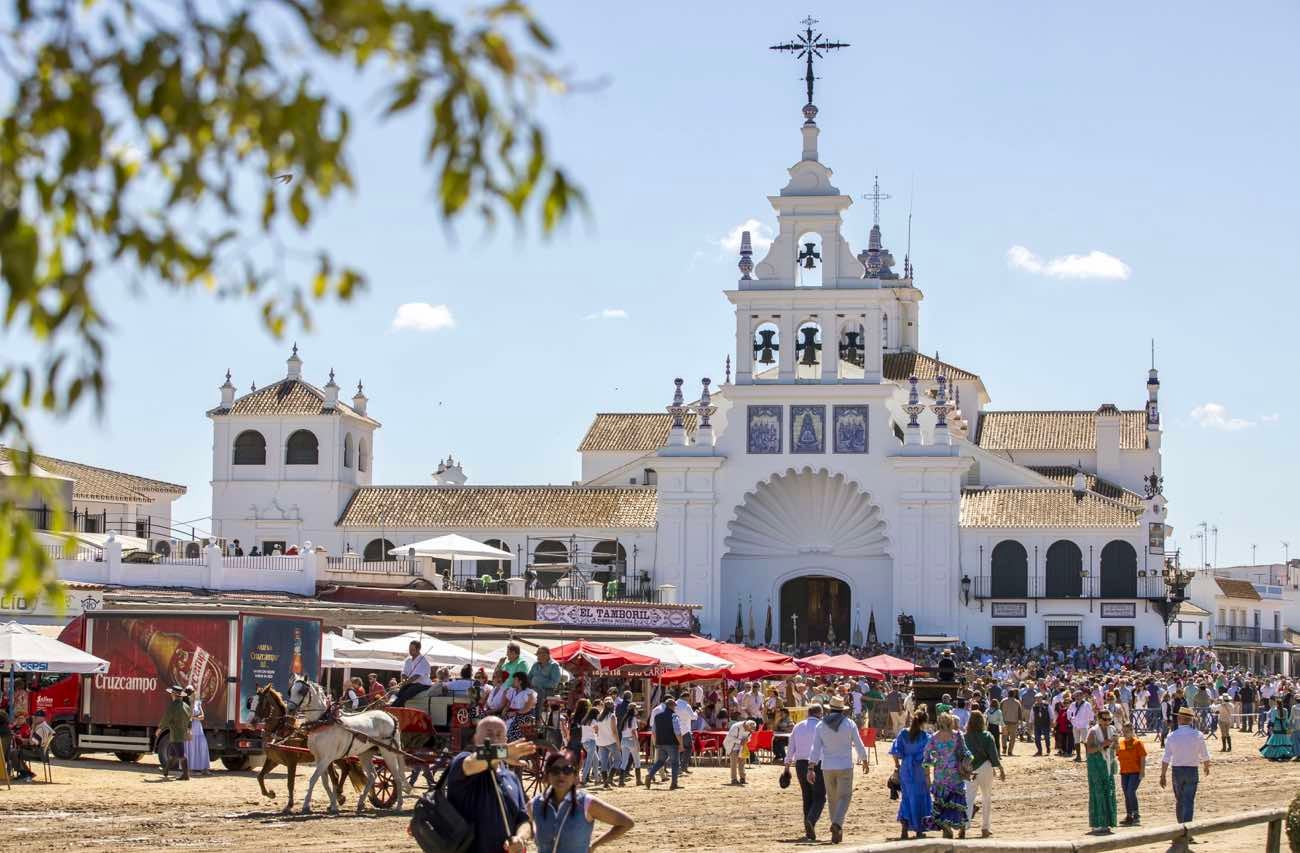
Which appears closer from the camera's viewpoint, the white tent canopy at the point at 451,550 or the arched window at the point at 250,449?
the white tent canopy at the point at 451,550

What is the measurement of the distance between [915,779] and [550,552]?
45.9 metres

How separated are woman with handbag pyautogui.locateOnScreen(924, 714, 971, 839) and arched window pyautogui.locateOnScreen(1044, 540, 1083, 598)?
4432cm

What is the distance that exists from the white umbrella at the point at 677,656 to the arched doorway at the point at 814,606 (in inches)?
1055

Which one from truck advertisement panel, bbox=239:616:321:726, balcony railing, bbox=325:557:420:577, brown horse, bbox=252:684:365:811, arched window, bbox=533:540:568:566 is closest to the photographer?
brown horse, bbox=252:684:365:811

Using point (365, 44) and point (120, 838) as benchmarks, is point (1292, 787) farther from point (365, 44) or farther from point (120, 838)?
point (365, 44)

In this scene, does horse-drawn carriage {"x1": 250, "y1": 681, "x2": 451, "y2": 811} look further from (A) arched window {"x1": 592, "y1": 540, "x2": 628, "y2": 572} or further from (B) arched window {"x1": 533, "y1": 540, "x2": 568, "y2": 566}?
(B) arched window {"x1": 533, "y1": 540, "x2": 568, "y2": 566}

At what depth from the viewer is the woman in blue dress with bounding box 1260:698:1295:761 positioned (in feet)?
119

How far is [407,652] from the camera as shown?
31.5 metres

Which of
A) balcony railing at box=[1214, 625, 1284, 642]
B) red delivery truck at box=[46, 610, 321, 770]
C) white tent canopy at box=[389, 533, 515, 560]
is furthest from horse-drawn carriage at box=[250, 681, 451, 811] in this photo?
balcony railing at box=[1214, 625, 1284, 642]

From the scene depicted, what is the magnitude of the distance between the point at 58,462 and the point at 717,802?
4882cm

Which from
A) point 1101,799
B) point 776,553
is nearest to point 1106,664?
point 776,553

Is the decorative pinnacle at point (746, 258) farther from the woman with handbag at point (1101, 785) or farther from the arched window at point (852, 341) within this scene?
the woman with handbag at point (1101, 785)

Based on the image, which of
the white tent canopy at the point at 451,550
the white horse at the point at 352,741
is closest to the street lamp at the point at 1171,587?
the white tent canopy at the point at 451,550

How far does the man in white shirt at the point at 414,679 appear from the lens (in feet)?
79.8
